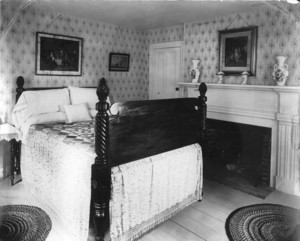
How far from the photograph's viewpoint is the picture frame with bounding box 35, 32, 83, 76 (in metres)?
4.39

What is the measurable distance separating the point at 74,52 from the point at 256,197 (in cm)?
386

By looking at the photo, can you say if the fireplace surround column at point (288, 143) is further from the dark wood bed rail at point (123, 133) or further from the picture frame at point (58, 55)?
the picture frame at point (58, 55)

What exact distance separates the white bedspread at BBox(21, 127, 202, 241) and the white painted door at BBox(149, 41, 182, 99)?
8.76ft

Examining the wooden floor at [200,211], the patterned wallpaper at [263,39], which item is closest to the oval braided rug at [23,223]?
the wooden floor at [200,211]

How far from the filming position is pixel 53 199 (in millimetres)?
2867

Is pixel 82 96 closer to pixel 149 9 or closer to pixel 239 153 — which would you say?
pixel 149 9

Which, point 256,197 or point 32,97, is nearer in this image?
point 256,197

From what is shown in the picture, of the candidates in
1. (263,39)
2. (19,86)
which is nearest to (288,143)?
(263,39)

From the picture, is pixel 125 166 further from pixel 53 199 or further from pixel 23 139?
pixel 23 139

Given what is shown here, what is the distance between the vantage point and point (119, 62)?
5613 mm

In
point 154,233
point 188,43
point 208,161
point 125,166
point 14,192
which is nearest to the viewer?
point 125,166

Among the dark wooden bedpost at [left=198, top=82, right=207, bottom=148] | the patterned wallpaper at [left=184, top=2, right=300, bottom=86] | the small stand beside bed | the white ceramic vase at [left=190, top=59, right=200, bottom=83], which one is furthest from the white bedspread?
the white ceramic vase at [left=190, top=59, right=200, bottom=83]

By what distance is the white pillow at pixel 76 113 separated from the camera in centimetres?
385

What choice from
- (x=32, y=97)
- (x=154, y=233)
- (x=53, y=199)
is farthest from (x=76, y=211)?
(x=32, y=97)
